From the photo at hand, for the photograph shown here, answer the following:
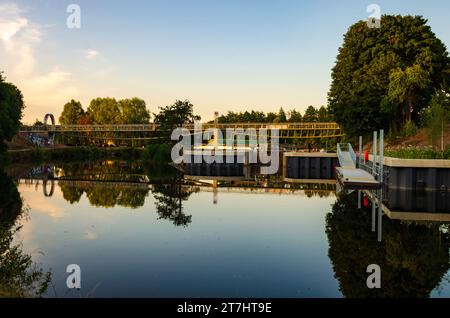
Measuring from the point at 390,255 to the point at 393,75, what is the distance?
4085cm

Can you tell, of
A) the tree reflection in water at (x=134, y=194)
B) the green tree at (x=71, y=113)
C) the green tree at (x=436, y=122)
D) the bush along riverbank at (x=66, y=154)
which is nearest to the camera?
the tree reflection in water at (x=134, y=194)

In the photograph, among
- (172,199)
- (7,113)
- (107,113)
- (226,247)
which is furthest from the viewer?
(107,113)

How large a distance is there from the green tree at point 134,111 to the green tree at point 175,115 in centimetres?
5969

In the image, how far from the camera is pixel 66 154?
91.4 meters

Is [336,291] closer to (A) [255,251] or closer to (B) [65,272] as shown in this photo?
(A) [255,251]

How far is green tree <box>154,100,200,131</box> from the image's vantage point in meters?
79.9

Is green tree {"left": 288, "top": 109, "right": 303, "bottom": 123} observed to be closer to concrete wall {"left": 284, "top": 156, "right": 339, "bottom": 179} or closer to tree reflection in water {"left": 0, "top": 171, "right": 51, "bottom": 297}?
concrete wall {"left": 284, "top": 156, "right": 339, "bottom": 179}

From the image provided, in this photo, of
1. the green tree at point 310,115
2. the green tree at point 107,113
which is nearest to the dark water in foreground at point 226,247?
the green tree at point 310,115

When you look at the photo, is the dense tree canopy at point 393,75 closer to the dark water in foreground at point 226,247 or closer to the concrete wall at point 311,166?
the concrete wall at point 311,166

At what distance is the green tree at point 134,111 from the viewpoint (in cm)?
13950

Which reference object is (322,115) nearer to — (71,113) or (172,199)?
(71,113)

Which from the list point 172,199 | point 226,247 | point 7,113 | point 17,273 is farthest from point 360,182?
point 7,113
